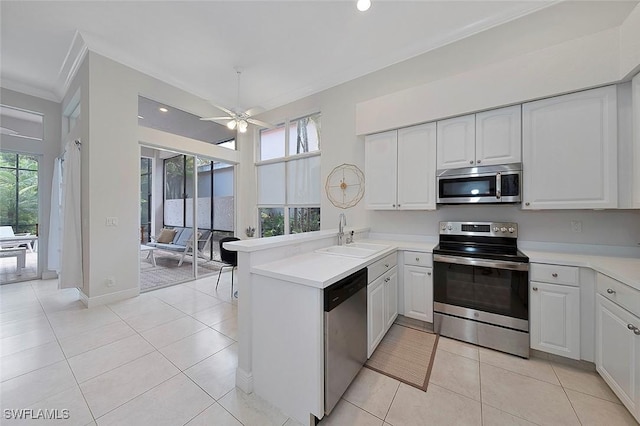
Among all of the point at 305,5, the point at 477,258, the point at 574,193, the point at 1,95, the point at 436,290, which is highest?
the point at 305,5

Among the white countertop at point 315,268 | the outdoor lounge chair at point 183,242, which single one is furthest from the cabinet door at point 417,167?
the outdoor lounge chair at point 183,242

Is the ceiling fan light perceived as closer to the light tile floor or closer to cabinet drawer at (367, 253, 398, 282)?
cabinet drawer at (367, 253, 398, 282)

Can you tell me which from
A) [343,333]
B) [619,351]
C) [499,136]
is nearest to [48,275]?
[343,333]

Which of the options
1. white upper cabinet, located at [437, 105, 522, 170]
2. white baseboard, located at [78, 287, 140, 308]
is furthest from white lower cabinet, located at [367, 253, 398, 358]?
white baseboard, located at [78, 287, 140, 308]

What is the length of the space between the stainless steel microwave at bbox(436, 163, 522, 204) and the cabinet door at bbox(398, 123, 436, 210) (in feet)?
0.36

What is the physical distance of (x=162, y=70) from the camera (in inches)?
145

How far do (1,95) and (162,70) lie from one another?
286cm

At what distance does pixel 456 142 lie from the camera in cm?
254

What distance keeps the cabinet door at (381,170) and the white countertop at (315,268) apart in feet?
3.25

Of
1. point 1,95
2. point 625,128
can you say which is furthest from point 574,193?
point 1,95

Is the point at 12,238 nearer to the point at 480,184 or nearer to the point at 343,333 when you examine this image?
the point at 343,333

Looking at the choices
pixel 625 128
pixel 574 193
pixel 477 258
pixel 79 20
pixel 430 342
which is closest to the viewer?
pixel 625 128

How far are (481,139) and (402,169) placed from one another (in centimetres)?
83

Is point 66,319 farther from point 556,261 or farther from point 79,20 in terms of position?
point 556,261
